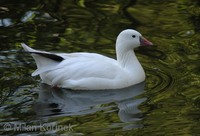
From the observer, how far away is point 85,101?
29.3 feet

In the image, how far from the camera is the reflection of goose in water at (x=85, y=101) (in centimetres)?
843

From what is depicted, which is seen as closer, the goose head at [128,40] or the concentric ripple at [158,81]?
the concentric ripple at [158,81]

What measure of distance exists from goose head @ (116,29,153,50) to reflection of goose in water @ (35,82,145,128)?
588 mm

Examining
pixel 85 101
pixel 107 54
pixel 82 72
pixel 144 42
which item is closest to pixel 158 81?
pixel 144 42

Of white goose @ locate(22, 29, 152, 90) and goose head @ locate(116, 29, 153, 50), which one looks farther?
goose head @ locate(116, 29, 153, 50)

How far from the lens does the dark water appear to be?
798 centimetres

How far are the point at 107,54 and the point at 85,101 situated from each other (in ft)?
5.90

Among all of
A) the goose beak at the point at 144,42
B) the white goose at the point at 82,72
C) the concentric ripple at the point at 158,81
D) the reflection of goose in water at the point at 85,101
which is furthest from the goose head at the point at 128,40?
the reflection of goose in water at the point at 85,101

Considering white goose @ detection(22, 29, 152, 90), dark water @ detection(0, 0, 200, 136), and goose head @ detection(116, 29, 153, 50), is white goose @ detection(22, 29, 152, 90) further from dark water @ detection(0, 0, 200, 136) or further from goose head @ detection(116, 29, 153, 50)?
goose head @ detection(116, 29, 153, 50)

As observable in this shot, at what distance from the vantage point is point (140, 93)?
920 centimetres

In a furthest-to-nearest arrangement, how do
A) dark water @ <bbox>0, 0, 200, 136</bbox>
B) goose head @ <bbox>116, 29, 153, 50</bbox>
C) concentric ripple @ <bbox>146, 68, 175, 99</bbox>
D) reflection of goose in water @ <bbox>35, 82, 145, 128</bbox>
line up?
goose head @ <bbox>116, 29, 153, 50</bbox> < concentric ripple @ <bbox>146, 68, 175, 99</bbox> < reflection of goose in water @ <bbox>35, 82, 145, 128</bbox> < dark water @ <bbox>0, 0, 200, 136</bbox>

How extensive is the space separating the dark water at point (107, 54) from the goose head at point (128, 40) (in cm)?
49

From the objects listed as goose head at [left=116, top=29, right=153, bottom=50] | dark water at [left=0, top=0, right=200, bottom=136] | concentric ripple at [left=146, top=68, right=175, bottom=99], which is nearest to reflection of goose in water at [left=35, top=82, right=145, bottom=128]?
dark water at [left=0, top=0, right=200, bottom=136]

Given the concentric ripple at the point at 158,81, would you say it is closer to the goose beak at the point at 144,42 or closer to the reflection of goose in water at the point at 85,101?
the reflection of goose in water at the point at 85,101
